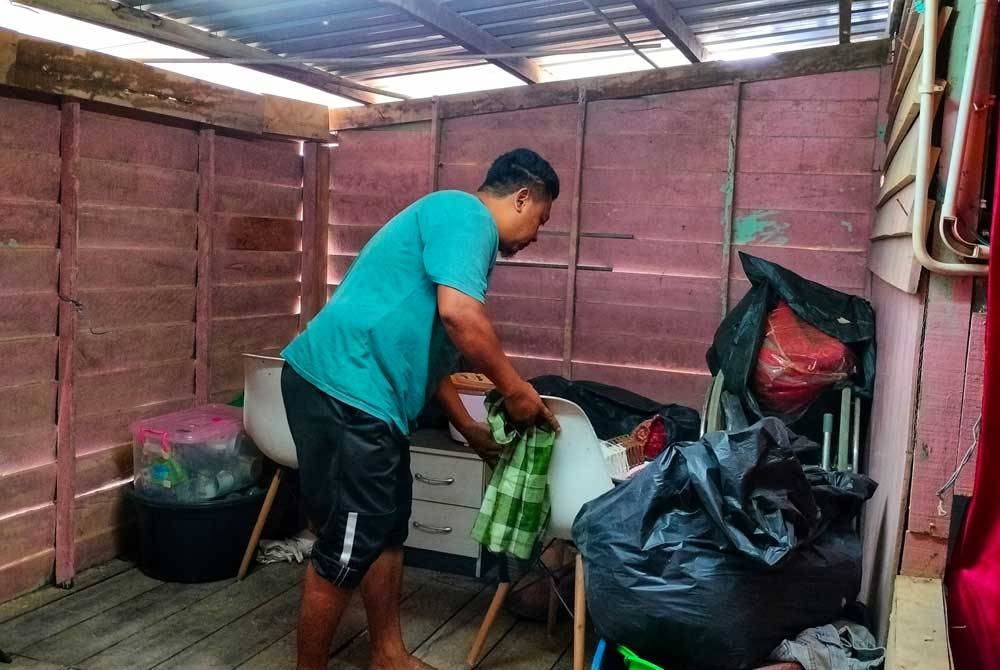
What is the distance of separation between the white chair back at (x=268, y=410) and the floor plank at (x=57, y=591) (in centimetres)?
80

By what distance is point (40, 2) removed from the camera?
8.71 ft

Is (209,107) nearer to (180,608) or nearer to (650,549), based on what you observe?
(180,608)

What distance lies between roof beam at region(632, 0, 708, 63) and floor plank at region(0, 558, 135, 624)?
2.72 meters

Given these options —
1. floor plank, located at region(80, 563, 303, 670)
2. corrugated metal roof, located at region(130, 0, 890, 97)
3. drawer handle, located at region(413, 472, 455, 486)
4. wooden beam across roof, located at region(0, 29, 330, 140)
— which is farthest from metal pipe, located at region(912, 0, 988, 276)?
wooden beam across roof, located at region(0, 29, 330, 140)

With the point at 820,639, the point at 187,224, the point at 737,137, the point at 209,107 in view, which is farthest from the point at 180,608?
the point at 737,137

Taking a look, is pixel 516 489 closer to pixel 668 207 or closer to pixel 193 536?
pixel 193 536

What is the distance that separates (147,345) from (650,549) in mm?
2370

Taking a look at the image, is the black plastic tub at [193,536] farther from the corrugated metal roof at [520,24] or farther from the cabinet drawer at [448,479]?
the corrugated metal roof at [520,24]

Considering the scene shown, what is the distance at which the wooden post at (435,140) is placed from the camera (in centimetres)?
A: 370

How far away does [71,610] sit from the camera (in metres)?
2.83

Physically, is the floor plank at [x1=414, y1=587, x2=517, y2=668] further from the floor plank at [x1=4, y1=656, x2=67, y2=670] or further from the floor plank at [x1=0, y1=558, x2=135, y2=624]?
the floor plank at [x1=0, y1=558, x2=135, y2=624]

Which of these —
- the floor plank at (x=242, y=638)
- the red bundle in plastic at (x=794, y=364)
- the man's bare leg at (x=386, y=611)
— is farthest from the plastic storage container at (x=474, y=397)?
the red bundle in plastic at (x=794, y=364)

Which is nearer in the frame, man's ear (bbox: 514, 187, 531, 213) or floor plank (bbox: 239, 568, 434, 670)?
man's ear (bbox: 514, 187, 531, 213)

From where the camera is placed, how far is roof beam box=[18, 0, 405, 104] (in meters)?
2.72
